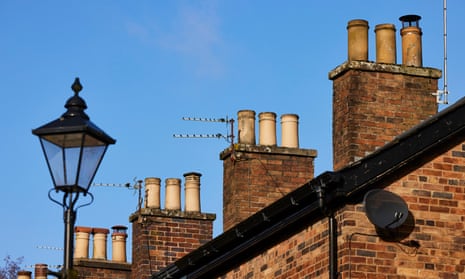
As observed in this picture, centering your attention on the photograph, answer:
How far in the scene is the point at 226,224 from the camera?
2091cm

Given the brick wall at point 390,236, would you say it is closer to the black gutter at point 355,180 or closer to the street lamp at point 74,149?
the black gutter at point 355,180

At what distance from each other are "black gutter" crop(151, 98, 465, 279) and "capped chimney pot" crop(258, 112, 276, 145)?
4771 mm

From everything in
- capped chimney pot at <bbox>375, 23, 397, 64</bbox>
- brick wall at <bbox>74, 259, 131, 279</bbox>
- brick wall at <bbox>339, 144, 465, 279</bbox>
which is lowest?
brick wall at <bbox>339, 144, 465, 279</bbox>

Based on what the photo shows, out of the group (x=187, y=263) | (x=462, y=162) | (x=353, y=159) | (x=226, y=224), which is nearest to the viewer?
(x=462, y=162)

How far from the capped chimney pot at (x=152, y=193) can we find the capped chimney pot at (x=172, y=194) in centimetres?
23

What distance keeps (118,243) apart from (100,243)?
0.48 metres

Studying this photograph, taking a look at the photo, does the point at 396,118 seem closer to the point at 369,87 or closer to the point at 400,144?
the point at 369,87

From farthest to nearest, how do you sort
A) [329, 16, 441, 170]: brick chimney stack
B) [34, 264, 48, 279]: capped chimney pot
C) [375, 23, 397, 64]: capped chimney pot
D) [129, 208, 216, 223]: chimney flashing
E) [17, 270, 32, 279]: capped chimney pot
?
[17, 270, 32, 279]: capped chimney pot
[34, 264, 48, 279]: capped chimney pot
[129, 208, 216, 223]: chimney flashing
[375, 23, 397, 64]: capped chimney pot
[329, 16, 441, 170]: brick chimney stack

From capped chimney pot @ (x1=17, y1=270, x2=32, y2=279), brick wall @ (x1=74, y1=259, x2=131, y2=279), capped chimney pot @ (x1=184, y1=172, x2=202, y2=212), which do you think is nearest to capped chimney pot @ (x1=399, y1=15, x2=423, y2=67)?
capped chimney pot @ (x1=184, y1=172, x2=202, y2=212)

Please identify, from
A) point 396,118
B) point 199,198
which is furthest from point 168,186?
point 396,118

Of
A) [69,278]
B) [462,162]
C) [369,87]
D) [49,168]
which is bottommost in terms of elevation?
[69,278]

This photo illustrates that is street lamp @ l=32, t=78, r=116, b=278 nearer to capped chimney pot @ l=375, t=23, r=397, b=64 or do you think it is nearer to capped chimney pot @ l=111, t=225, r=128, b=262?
capped chimney pot @ l=375, t=23, r=397, b=64

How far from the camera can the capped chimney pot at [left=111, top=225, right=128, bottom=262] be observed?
26828 mm

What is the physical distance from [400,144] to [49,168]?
5.19 m
